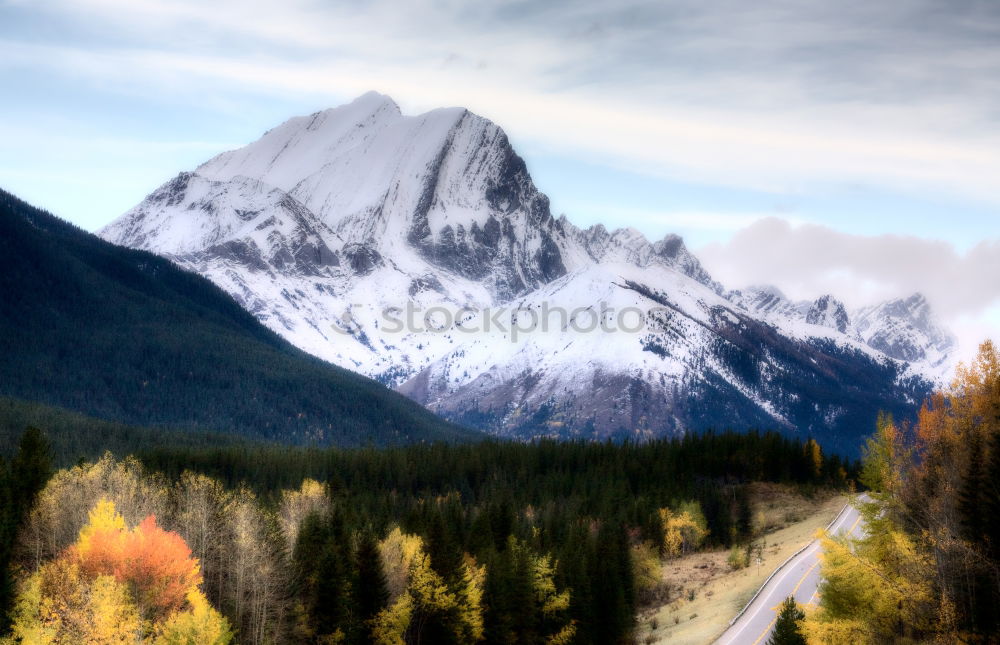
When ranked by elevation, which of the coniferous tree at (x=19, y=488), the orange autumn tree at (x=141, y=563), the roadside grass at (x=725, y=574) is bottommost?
the roadside grass at (x=725, y=574)

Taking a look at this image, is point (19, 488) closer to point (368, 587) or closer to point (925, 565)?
point (368, 587)

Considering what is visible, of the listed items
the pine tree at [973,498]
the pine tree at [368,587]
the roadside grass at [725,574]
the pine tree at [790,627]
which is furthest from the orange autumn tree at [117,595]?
the pine tree at [973,498]

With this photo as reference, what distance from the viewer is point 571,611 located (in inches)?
3546

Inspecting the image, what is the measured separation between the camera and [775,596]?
80.6 meters

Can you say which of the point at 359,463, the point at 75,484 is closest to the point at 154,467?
the point at 359,463

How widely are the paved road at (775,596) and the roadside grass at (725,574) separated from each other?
1.58m

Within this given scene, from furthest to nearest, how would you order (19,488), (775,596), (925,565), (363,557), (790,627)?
(19,488), (363,557), (775,596), (790,627), (925,565)

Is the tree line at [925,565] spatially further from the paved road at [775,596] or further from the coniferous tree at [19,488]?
the coniferous tree at [19,488]

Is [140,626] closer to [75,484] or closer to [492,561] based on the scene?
[492,561]

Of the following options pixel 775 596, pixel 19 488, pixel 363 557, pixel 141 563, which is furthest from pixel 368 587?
pixel 775 596

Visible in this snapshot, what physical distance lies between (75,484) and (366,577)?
41708 millimetres

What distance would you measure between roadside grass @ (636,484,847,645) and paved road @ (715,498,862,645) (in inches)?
62.1

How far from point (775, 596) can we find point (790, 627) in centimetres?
2243

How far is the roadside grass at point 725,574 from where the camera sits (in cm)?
8312
